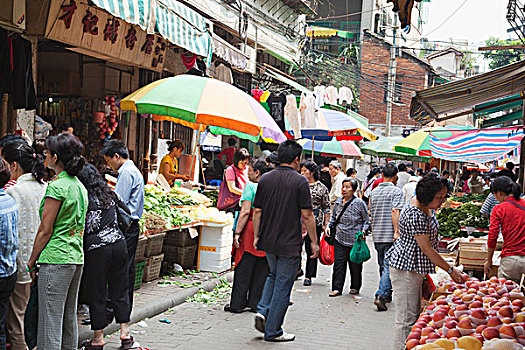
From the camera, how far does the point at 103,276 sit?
5.72m

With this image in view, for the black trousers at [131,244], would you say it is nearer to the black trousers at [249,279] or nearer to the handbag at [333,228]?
the black trousers at [249,279]

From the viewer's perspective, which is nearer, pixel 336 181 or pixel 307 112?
pixel 336 181

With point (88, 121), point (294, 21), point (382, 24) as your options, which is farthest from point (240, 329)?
point (382, 24)

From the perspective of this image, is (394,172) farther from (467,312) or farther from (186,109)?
(467,312)

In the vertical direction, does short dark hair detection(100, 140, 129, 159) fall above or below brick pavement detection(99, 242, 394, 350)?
above

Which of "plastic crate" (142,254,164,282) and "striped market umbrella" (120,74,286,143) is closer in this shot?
"plastic crate" (142,254,164,282)

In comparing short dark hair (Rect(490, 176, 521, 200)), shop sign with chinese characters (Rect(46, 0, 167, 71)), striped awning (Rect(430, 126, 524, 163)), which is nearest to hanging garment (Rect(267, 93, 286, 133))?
shop sign with chinese characters (Rect(46, 0, 167, 71))

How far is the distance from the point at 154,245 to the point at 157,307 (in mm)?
1401

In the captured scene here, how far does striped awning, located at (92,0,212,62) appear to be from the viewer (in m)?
7.67

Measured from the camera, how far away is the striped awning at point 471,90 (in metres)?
7.52

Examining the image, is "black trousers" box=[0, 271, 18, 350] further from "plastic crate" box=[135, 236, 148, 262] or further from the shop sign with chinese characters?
the shop sign with chinese characters

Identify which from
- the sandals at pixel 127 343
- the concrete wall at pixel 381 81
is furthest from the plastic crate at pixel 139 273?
the concrete wall at pixel 381 81

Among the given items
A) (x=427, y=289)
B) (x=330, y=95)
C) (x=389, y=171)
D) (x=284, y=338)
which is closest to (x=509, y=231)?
(x=427, y=289)

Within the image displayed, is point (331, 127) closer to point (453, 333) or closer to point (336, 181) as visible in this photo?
point (336, 181)
